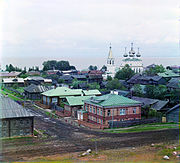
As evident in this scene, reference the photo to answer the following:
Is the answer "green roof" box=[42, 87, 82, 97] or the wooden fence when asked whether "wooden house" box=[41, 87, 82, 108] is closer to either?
"green roof" box=[42, 87, 82, 97]

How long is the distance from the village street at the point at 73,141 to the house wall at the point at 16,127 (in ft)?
4.08

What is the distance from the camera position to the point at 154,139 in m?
24.0

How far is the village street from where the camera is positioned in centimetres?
2072

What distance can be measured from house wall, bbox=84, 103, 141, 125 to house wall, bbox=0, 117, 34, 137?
8.07 m

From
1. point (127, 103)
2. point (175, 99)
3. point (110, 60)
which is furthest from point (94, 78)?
point (127, 103)

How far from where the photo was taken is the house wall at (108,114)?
1196 inches

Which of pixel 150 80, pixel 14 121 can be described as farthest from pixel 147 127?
pixel 150 80

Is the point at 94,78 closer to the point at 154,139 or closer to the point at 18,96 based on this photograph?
the point at 18,96

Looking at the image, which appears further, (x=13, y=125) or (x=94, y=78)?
(x=94, y=78)

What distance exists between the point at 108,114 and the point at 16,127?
9740 mm

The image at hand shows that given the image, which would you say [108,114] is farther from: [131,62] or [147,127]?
[131,62]

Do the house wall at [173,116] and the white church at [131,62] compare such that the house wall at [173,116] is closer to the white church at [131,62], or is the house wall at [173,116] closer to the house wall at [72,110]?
the house wall at [72,110]

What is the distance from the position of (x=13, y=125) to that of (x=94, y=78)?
6221cm

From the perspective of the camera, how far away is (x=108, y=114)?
100 feet
